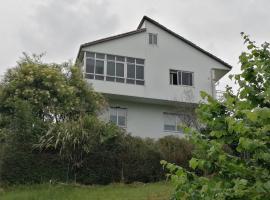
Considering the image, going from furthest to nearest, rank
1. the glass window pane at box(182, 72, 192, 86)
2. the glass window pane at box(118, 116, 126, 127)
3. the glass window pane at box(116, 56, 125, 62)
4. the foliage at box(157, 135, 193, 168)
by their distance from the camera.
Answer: the glass window pane at box(182, 72, 192, 86)
the glass window pane at box(118, 116, 126, 127)
the glass window pane at box(116, 56, 125, 62)
the foliage at box(157, 135, 193, 168)

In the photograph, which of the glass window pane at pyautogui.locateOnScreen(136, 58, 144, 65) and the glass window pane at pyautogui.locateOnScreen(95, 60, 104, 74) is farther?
the glass window pane at pyautogui.locateOnScreen(136, 58, 144, 65)

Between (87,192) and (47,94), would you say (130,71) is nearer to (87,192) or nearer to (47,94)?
(47,94)

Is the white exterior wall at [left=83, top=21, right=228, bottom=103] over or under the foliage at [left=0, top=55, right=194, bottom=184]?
over

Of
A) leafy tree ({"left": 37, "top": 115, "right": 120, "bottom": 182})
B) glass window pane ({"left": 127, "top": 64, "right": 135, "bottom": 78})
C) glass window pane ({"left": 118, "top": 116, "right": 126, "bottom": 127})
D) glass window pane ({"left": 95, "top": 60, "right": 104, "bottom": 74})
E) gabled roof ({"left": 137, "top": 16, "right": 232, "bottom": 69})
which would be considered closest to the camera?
leafy tree ({"left": 37, "top": 115, "right": 120, "bottom": 182})

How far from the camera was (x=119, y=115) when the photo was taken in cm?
2980

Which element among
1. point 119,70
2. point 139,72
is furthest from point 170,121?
point 119,70

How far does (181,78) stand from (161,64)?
67.4 inches

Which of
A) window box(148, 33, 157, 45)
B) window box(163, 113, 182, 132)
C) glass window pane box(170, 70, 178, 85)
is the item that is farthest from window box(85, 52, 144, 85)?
window box(163, 113, 182, 132)

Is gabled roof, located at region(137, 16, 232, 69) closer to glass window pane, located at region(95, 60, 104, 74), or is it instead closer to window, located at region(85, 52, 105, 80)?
window, located at region(85, 52, 105, 80)

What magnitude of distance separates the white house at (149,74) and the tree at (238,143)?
22.0m

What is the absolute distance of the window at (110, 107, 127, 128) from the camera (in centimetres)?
2953

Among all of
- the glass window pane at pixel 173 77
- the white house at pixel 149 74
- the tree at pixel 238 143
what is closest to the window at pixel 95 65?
the white house at pixel 149 74

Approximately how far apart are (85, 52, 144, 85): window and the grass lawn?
12.2m

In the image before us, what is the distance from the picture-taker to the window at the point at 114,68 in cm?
2836
